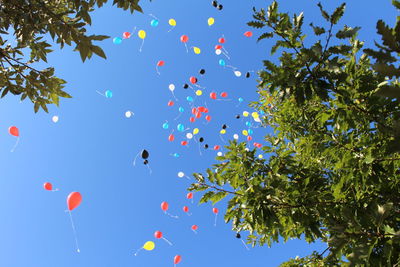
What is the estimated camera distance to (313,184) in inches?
127

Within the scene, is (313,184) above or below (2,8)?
below

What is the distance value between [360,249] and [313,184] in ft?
5.73

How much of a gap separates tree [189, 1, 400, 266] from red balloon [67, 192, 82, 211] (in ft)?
10.2

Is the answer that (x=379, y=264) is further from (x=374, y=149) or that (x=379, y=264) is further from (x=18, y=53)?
(x=18, y=53)

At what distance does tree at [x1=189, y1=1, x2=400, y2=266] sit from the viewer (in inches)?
73.6

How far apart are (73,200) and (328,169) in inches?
181

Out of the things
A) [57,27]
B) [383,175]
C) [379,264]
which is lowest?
[379,264]

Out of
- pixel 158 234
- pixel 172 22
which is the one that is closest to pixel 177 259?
pixel 158 234

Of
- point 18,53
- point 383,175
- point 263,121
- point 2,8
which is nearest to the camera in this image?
point 383,175

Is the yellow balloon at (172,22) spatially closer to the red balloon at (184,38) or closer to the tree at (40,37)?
the red balloon at (184,38)

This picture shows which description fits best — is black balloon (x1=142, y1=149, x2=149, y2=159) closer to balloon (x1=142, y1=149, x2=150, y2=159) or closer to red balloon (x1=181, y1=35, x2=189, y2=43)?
balloon (x1=142, y1=149, x2=150, y2=159)

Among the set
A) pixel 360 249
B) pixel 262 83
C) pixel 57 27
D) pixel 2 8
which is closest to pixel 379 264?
pixel 360 249

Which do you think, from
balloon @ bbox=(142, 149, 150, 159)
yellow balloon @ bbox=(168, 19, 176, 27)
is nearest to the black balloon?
balloon @ bbox=(142, 149, 150, 159)

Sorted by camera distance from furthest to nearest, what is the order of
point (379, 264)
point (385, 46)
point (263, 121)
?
point (263, 121), point (379, 264), point (385, 46)
